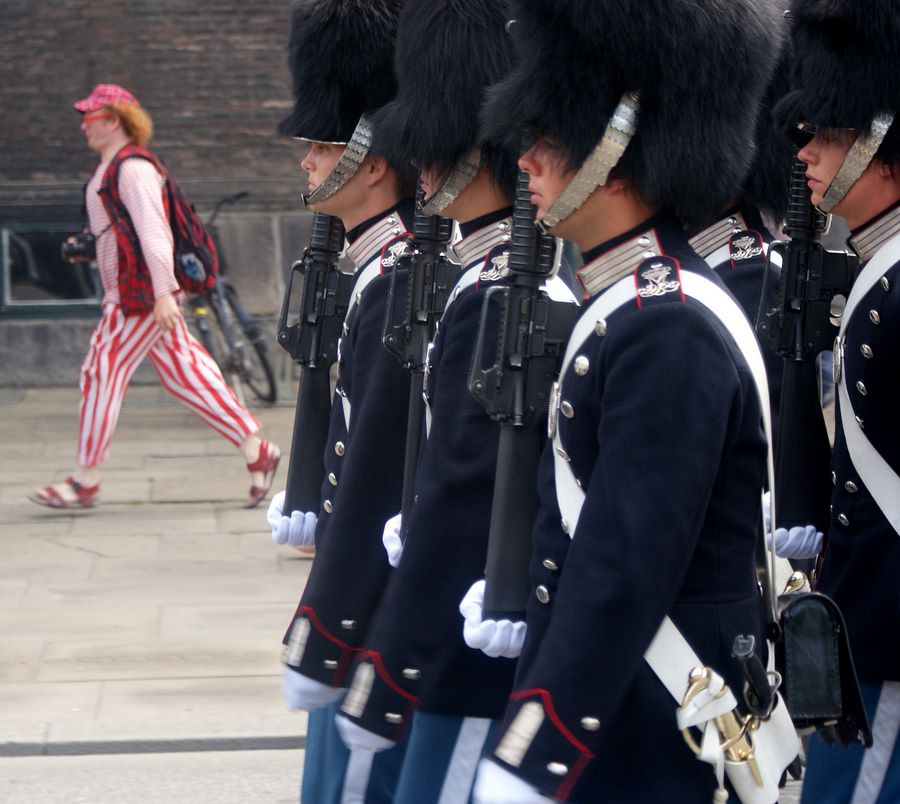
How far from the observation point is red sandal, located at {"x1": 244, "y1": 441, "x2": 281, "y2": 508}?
7629mm

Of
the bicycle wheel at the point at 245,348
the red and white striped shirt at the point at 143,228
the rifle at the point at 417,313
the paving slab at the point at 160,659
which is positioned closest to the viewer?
the rifle at the point at 417,313

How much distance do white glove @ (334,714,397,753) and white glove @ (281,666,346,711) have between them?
0.24 m

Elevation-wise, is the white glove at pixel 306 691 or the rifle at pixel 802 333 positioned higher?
the rifle at pixel 802 333

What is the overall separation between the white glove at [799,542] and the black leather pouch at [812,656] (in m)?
1.02

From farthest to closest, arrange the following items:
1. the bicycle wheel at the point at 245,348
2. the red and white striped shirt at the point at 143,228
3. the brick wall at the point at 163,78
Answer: the brick wall at the point at 163,78 < the bicycle wheel at the point at 245,348 < the red and white striped shirt at the point at 143,228

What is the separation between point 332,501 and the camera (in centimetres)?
364

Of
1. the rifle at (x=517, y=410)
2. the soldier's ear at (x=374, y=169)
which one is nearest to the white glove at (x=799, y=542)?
the rifle at (x=517, y=410)

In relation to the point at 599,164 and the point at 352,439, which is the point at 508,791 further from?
the point at 352,439

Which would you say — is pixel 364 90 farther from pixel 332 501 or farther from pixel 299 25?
pixel 332 501

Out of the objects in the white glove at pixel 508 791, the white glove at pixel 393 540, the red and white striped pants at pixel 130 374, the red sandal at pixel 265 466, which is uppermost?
the white glove at pixel 508 791

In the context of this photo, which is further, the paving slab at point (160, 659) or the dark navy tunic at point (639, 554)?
the paving slab at point (160, 659)

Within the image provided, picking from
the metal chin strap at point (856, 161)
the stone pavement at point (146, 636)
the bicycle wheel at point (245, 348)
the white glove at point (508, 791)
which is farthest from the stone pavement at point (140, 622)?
the white glove at point (508, 791)

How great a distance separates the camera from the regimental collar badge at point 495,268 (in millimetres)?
3127

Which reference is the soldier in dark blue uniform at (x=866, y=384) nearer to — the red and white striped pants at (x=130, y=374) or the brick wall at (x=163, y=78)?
the red and white striped pants at (x=130, y=374)
